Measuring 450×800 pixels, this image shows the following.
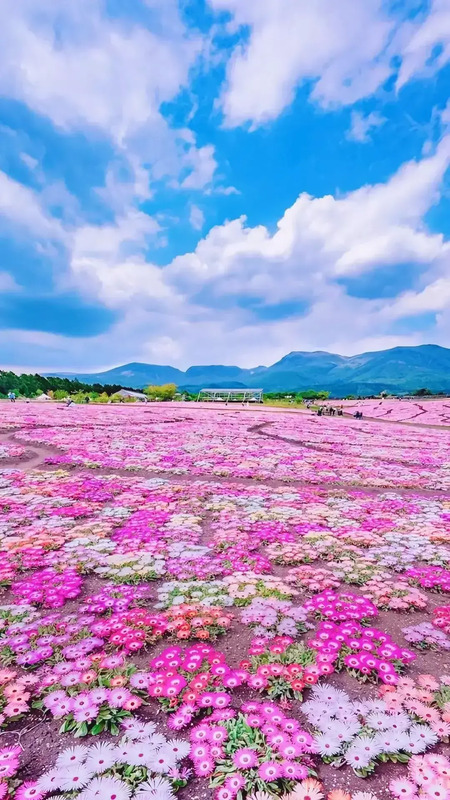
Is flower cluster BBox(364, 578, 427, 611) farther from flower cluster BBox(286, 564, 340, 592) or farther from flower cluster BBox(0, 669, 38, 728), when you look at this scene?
flower cluster BBox(0, 669, 38, 728)

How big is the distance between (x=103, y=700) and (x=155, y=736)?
723mm

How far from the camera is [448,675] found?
14.5 ft

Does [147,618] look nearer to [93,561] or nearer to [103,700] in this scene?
[103,700]

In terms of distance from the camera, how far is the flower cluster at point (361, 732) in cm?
328

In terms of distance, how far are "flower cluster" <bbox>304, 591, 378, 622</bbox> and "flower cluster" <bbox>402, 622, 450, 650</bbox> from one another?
0.56 meters

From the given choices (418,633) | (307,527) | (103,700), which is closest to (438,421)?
(307,527)

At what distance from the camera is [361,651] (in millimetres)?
4742

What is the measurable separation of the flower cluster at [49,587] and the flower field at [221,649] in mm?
30

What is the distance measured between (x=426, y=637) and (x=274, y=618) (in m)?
2.09

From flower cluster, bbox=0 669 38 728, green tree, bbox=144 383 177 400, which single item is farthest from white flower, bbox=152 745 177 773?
green tree, bbox=144 383 177 400

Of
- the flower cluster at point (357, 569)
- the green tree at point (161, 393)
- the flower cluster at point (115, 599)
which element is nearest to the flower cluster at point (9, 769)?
the flower cluster at point (115, 599)

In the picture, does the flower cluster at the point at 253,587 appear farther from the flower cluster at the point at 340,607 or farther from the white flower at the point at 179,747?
the white flower at the point at 179,747

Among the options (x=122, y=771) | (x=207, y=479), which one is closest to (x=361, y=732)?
(x=122, y=771)

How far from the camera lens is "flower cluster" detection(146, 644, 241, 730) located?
12.4ft
